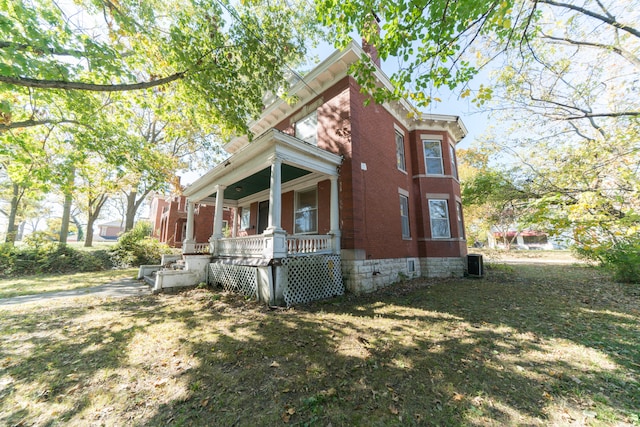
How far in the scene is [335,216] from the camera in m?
8.18

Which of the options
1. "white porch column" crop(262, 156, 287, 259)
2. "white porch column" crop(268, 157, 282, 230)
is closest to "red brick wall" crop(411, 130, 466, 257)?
"white porch column" crop(262, 156, 287, 259)

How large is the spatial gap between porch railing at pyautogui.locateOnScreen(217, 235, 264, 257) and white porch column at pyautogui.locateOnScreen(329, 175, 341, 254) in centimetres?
244

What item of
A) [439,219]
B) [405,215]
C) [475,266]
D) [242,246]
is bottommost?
[475,266]

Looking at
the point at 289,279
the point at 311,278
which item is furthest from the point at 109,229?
the point at 311,278

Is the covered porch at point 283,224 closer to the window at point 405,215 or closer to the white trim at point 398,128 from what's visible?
the window at point 405,215

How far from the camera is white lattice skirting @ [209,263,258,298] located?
Answer: 6.90 metres

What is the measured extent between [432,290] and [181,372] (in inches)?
310

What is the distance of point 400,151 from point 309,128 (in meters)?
4.91

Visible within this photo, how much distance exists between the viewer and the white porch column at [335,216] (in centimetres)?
806

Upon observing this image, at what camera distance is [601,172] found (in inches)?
285

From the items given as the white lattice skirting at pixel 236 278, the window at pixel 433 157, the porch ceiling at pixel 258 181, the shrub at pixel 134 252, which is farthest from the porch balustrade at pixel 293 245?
the shrub at pixel 134 252

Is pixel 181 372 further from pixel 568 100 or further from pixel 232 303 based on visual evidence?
pixel 568 100

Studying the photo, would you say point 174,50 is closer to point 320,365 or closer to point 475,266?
point 320,365

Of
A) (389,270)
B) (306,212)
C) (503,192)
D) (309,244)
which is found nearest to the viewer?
(309,244)
